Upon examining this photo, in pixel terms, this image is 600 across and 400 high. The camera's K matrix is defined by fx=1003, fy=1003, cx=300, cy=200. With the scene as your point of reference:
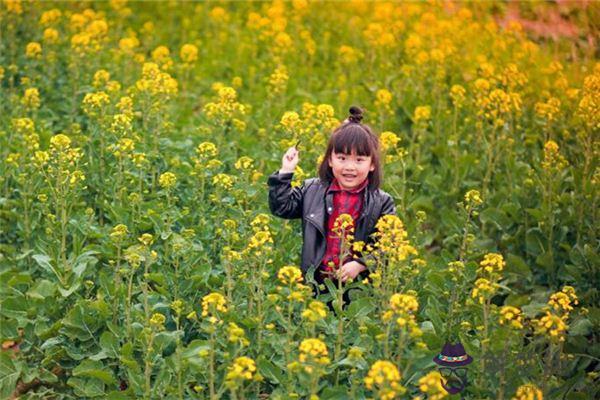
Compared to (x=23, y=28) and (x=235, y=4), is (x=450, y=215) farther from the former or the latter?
(x=235, y=4)

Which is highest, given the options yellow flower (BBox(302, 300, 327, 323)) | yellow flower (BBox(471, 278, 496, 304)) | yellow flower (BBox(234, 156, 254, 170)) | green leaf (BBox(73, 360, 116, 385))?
yellow flower (BBox(234, 156, 254, 170))

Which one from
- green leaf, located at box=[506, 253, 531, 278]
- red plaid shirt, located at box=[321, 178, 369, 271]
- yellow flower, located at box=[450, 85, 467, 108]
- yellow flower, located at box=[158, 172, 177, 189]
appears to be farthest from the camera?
yellow flower, located at box=[450, 85, 467, 108]

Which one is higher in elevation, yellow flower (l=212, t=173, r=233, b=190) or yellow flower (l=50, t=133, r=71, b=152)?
yellow flower (l=50, t=133, r=71, b=152)

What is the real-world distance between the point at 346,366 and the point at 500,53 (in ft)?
14.9

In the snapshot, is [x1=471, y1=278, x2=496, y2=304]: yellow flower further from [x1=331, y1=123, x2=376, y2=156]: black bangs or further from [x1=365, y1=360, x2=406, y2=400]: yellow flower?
[x1=331, y1=123, x2=376, y2=156]: black bangs

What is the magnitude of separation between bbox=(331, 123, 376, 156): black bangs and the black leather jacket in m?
0.23

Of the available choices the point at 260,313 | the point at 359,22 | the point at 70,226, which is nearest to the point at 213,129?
the point at 70,226

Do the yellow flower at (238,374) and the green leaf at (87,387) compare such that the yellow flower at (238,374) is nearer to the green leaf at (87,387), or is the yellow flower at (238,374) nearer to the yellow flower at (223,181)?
the green leaf at (87,387)

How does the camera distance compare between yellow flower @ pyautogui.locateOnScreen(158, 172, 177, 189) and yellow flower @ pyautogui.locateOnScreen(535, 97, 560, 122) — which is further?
yellow flower @ pyautogui.locateOnScreen(535, 97, 560, 122)

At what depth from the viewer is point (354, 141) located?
4.71m

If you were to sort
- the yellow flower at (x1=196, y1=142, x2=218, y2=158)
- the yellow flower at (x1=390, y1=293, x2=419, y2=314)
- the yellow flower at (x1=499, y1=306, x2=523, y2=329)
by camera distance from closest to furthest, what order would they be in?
the yellow flower at (x1=390, y1=293, x2=419, y2=314) < the yellow flower at (x1=499, y1=306, x2=523, y2=329) < the yellow flower at (x1=196, y1=142, x2=218, y2=158)

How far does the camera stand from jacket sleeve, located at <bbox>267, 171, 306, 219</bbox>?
4.72 m

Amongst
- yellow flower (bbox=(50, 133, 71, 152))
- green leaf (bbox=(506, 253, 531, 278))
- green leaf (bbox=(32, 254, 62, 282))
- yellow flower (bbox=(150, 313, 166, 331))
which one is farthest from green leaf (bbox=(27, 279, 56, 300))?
green leaf (bbox=(506, 253, 531, 278))

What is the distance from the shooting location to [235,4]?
35.7ft
